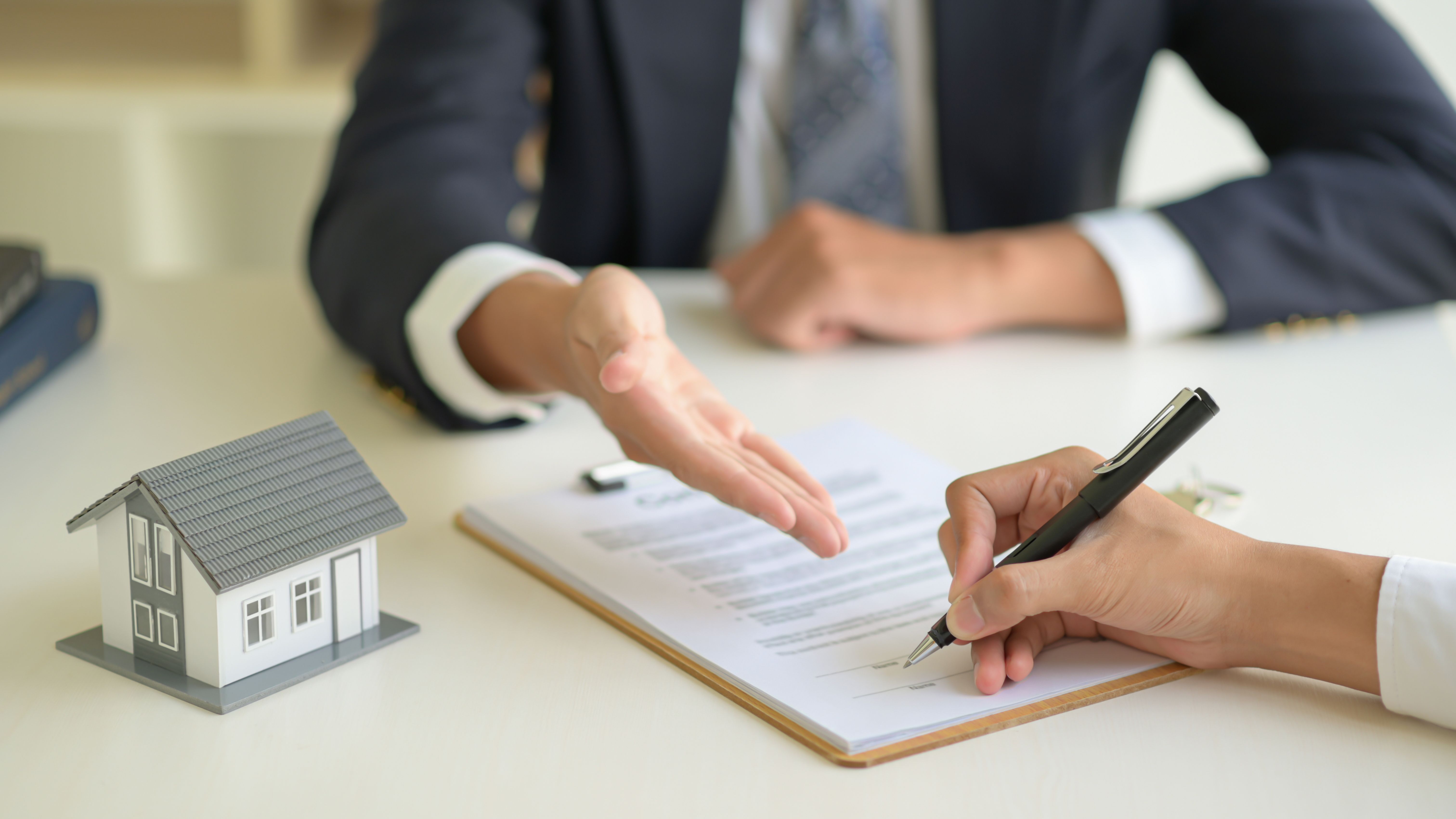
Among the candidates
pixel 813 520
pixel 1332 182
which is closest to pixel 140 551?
pixel 813 520

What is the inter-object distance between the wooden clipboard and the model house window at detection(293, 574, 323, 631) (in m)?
0.16

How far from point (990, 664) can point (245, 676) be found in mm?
392

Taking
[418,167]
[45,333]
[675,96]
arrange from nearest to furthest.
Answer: [45,333], [418,167], [675,96]

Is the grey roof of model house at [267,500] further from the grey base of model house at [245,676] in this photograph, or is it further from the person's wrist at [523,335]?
the person's wrist at [523,335]

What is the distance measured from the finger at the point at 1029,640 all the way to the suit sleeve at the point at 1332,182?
65 centimetres

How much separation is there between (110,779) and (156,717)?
0.05 metres

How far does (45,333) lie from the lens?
104cm

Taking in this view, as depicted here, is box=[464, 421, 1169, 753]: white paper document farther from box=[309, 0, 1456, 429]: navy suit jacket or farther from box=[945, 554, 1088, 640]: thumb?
box=[309, 0, 1456, 429]: navy suit jacket

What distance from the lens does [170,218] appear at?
296cm

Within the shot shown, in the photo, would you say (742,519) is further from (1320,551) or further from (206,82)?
(206,82)

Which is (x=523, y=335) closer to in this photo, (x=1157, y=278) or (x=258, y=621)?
(x=258, y=621)

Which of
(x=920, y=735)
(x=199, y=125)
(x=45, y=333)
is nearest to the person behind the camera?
(x=920, y=735)

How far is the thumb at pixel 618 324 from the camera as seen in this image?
28.3 inches

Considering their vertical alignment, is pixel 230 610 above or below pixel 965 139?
below
